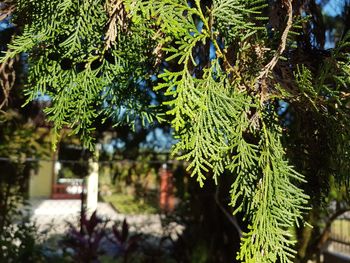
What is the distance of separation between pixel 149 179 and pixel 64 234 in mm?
1217

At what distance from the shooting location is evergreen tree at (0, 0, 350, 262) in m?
1.15

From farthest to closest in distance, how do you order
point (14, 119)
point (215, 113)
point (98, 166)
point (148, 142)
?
1. point (98, 166)
2. point (148, 142)
3. point (14, 119)
4. point (215, 113)

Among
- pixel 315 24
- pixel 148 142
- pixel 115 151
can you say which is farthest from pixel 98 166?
pixel 315 24

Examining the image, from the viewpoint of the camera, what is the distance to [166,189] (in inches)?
192

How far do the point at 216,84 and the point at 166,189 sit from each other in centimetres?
380

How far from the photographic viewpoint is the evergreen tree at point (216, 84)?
115 centimetres

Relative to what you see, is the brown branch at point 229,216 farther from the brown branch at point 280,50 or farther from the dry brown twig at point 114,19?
the dry brown twig at point 114,19

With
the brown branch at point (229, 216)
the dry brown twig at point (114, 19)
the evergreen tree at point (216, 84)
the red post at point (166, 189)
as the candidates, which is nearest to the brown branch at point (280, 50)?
the evergreen tree at point (216, 84)

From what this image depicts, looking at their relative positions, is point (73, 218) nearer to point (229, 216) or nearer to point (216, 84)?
point (229, 216)

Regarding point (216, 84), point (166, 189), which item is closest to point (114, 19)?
point (216, 84)

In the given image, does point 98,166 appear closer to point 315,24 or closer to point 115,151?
point 115,151

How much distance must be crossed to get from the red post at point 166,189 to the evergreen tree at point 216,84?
3356 millimetres

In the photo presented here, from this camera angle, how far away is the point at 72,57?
4.47ft

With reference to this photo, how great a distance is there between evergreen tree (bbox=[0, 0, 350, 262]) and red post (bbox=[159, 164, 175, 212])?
3356mm
